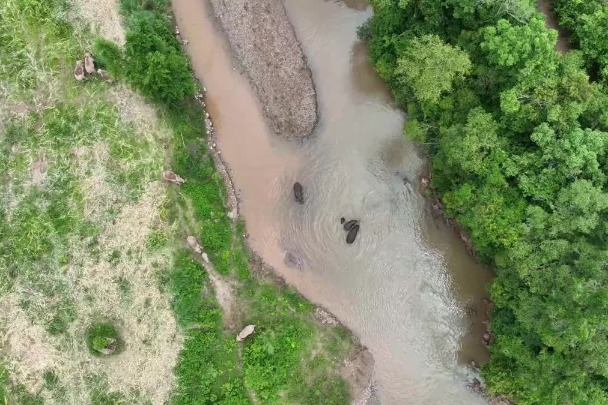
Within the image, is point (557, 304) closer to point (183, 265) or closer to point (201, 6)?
point (183, 265)

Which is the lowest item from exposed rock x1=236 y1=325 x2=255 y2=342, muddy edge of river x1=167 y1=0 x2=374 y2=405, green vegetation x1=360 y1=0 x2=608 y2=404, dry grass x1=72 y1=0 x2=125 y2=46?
exposed rock x1=236 y1=325 x2=255 y2=342

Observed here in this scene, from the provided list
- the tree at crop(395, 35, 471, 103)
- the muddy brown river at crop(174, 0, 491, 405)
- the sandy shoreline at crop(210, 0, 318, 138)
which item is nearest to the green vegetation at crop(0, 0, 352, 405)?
the muddy brown river at crop(174, 0, 491, 405)

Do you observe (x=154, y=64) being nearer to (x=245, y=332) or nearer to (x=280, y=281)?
(x=280, y=281)

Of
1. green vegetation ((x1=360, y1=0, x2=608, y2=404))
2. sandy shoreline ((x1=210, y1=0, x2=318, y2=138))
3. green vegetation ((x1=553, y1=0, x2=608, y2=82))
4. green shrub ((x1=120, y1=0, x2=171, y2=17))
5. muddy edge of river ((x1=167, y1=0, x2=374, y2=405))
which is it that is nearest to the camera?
green vegetation ((x1=360, y1=0, x2=608, y2=404))

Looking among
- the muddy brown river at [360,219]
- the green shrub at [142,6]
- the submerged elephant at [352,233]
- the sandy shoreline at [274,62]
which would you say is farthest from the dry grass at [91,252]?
the submerged elephant at [352,233]

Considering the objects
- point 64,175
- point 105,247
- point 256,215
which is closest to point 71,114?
point 64,175

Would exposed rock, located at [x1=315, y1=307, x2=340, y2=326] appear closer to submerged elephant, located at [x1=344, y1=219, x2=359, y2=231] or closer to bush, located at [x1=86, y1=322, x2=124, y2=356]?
submerged elephant, located at [x1=344, y1=219, x2=359, y2=231]

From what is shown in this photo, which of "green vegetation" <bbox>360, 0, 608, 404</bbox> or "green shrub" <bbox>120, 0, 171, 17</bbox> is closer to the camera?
"green vegetation" <bbox>360, 0, 608, 404</bbox>
